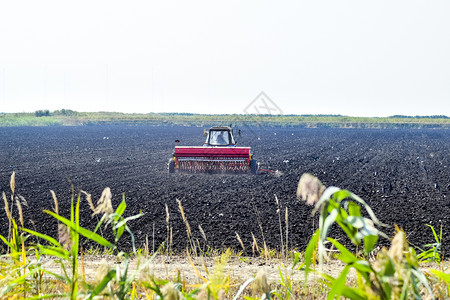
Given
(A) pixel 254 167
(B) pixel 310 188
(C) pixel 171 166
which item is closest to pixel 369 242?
(B) pixel 310 188

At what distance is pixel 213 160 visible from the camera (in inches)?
677

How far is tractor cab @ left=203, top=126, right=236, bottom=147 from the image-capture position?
1838 centimetres

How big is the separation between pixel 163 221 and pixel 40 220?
2.35 metres

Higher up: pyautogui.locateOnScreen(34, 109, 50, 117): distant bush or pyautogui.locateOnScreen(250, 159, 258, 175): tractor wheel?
pyautogui.locateOnScreen(250, 159, 258, 175): tractor wheel

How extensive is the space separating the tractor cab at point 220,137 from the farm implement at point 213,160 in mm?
759

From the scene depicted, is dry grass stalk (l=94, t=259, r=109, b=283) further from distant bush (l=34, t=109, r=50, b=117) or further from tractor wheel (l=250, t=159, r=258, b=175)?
distant bush (l=34, t=109, r=50, b=117)

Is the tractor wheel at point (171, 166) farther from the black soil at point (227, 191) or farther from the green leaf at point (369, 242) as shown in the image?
the green leaf at point (369, 242)

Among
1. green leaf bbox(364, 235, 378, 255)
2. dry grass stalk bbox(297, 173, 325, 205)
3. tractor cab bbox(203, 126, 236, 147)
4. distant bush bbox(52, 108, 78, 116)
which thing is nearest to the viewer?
dry grass stalk bbox(297, 173, 325, 205)

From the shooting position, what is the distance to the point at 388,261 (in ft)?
Answer: 5.56

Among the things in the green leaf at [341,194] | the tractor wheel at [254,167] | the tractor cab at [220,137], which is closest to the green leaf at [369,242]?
the green leaf at [341,194]

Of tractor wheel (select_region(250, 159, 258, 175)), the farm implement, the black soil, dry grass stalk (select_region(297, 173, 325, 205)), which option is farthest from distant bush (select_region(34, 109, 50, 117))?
dry grass stalk (select_region(297, 173, 325, 205))

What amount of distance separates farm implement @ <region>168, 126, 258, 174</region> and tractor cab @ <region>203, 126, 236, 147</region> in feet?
2.49

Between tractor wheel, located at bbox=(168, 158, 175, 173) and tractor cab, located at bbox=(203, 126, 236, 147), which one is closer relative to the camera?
tractor wheel, located at bbox=(168, 158, 175, 173)

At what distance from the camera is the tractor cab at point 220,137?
1838 cm
